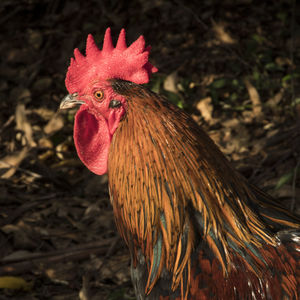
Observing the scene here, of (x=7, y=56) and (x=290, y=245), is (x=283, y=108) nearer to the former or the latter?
(x=290, y=245)

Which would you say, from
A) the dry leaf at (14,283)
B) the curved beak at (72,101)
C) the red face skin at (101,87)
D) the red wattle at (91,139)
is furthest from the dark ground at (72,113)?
the curved beak at (72,101)

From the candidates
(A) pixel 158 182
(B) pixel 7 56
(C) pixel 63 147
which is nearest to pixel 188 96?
(C) pixel 63 147

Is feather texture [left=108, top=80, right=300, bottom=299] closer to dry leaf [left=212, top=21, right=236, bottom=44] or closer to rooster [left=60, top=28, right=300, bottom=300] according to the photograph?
rooster [left=60, top=28, right=300, bottom=300]

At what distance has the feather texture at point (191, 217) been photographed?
1.75 metres

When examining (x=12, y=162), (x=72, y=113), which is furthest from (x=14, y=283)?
(x=72, y=113)

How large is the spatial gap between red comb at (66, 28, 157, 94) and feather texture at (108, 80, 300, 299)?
145mm

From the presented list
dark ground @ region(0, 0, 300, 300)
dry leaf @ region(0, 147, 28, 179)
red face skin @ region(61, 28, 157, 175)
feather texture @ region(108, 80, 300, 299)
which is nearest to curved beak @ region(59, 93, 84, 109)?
red face skin @ region(61, 28, 157, 175)

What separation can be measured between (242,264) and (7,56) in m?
4.36

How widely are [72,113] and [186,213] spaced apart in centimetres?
279

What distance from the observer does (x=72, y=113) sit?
433 centimetres

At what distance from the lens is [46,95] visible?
4.86m

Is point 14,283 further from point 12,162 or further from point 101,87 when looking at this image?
point 101,87

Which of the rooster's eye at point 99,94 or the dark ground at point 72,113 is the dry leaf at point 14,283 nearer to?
the dark ground at point 72,113

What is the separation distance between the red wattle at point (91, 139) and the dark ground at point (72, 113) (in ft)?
3.40
